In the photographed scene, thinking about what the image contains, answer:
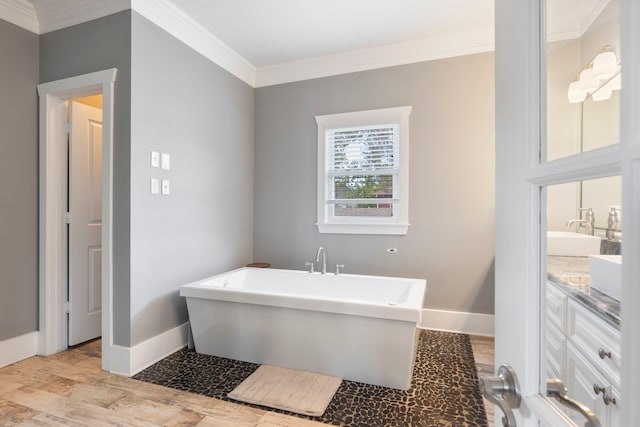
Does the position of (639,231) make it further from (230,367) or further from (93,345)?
(93,345)

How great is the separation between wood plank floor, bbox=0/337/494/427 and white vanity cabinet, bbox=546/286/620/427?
5.55 ft

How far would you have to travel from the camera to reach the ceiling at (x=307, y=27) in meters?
2.63

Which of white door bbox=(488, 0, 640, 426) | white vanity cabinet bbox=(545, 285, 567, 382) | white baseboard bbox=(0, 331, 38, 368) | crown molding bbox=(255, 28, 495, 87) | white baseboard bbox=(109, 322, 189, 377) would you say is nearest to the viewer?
white door bbox=(488, 0, 640, 426)

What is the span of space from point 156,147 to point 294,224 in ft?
5.56

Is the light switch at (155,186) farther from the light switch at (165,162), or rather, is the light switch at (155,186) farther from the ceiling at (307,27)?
the ceiling at (307,27)

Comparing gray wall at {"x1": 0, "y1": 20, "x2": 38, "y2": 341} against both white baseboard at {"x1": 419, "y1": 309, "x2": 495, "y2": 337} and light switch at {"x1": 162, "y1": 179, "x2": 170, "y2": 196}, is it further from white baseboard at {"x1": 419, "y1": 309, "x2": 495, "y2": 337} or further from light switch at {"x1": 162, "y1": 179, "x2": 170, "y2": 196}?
white baseboard at {"x1": 419, "y1": 309, "x2": 495, "y2": 337}

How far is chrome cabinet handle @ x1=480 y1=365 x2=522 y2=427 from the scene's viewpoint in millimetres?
559

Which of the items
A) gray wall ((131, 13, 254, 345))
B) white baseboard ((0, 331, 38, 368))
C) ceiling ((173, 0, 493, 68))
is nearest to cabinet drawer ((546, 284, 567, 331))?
gray wall ((131, 13, 254, 345))

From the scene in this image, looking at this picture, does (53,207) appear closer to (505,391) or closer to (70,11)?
(70,11)

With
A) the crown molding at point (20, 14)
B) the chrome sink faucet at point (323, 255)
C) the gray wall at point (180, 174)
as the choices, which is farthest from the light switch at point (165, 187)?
the crown molding at point (20, 14)

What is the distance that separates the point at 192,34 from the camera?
9.66 ft

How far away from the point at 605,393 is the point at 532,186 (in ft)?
0.98

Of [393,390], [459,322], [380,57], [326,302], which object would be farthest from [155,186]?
[459,322]

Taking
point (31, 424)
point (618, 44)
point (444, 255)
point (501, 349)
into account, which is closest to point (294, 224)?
point (444, 255)
